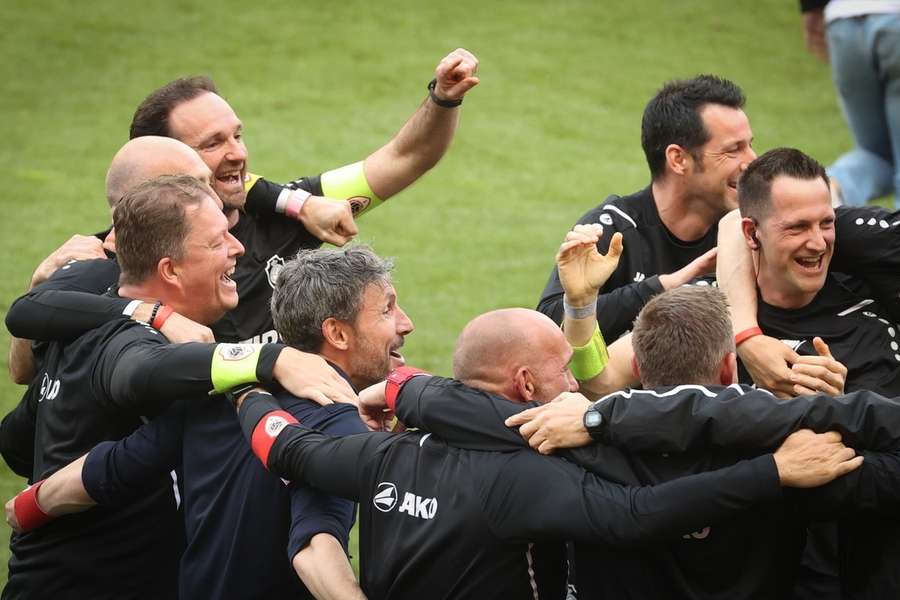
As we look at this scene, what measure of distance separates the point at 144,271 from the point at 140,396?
1.93 feet

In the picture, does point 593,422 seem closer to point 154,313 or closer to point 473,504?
point 473,504

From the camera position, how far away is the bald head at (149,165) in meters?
4.74

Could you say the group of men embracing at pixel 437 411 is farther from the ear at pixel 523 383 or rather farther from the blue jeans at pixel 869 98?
the blue jeans at pixel 869 98

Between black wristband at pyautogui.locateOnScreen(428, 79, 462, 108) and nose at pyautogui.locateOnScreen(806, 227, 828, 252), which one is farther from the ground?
black wristband at pyautogui.locateOnScreen(428, 79, 462, 108)

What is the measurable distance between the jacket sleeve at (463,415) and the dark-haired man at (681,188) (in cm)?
178

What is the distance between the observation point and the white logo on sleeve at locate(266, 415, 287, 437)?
141 inches

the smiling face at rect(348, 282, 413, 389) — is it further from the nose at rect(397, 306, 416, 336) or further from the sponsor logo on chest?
the sponsor logo on chest

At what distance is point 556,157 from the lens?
1180 centimetres

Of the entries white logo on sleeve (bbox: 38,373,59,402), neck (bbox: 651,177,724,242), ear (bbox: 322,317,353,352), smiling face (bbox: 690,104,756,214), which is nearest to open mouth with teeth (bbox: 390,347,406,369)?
ear (bbox: 322,317,353,352)

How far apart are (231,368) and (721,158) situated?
256cm

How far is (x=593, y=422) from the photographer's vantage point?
10.8 ft

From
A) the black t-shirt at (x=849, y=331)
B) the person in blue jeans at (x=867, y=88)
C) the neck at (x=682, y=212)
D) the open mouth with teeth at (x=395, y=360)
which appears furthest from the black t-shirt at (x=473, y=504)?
the person in blue jeans at (x=867, y=88)

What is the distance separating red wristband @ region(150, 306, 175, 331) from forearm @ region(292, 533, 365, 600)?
102cm

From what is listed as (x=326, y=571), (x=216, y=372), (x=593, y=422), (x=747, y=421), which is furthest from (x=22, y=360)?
(x=747, y=421)
